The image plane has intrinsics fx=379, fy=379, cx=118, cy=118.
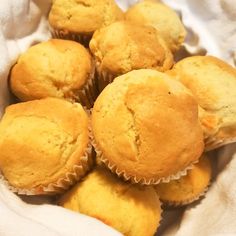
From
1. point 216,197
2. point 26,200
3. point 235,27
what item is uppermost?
point 235,27

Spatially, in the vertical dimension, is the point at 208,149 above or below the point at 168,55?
below

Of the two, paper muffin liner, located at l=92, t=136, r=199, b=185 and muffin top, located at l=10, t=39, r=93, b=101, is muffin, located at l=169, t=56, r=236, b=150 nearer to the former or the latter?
paper muffin liner, located at l=92, t=136, r=199, b=185

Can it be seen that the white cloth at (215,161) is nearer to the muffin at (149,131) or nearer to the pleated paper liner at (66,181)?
the pleated paper liner at (66,181)

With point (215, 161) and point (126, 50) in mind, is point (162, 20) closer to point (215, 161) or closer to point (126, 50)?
point (126, 50)

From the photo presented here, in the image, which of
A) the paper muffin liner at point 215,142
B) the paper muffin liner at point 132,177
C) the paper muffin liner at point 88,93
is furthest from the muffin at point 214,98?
the paper muffin liner at point 88,93

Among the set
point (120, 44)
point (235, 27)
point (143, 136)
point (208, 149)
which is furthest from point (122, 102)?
point (235, 27)

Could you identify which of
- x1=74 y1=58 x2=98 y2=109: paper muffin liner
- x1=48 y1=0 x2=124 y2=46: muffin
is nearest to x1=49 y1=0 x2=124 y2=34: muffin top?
x1=48 y1=0 x2=124 y2=46: muffin

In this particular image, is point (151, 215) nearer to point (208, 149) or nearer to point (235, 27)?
point (208, 149)
